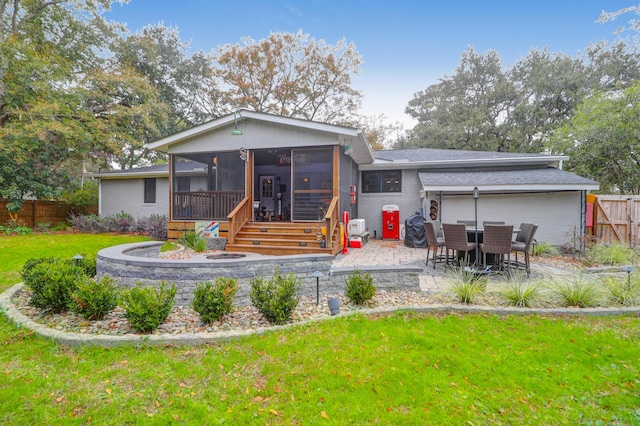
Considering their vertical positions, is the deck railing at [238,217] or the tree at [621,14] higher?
the tree at [621,14]

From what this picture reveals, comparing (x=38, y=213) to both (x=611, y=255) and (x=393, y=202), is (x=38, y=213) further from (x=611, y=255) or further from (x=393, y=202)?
(x=611, y=255)

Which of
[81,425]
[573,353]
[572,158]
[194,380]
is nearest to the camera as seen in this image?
[81,425]

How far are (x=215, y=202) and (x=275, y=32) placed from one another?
14530 mm

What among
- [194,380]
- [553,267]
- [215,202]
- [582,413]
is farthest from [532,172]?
[194,380]

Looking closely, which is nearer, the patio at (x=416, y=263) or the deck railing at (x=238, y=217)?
the patio at (x=416, y=263)

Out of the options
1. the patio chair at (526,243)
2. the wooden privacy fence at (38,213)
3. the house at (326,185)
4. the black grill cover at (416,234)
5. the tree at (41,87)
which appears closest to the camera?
the patio chair at (526,243)

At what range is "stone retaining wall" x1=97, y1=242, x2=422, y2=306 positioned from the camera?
5.20 m

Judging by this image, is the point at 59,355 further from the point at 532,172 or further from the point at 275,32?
the point at 275,32

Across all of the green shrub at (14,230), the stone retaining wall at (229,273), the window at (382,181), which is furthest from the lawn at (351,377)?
the green shrub at (14,230)

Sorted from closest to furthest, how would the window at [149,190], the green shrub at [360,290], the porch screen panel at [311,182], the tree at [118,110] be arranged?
1. the green shrub at [360,290]
2. the porch screen panel at [311,182]
3. the window at [149,190]
4. the tree at [118,110]

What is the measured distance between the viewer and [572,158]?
41.5 feet

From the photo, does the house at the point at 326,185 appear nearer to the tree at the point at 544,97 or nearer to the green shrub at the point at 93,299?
the green shrub at the point at 93,299

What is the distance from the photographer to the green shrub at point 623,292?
4.30m

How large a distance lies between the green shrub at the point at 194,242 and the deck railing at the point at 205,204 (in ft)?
3.26
